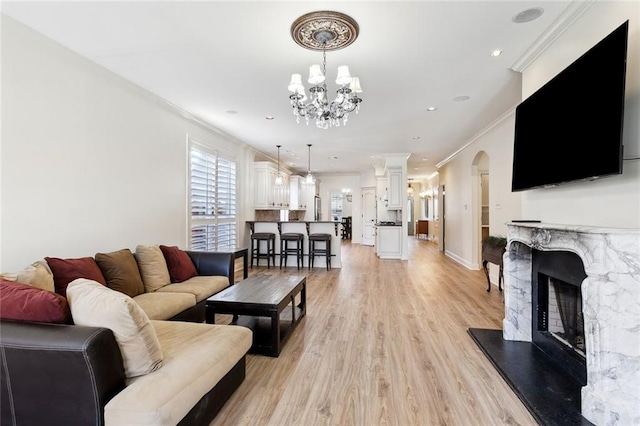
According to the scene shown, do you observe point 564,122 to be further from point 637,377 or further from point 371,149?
point 371,149

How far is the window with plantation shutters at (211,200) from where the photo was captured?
16.2 feet

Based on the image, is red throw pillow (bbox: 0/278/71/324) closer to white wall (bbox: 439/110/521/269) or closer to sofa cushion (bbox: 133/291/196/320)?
sofa cushion (bbox: 133/291/196/320)

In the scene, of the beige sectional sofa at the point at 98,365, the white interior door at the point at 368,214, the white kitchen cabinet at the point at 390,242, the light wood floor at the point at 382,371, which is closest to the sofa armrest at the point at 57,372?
the beige sectional sofa at the point at 98,365

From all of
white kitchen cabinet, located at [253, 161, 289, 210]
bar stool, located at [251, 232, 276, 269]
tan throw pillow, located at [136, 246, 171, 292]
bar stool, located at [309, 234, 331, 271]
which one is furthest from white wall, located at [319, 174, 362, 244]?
tan throw pillow, located at [136, 246, 171, 292]

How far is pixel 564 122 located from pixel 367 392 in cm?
241

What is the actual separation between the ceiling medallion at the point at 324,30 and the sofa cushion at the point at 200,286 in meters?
2.65

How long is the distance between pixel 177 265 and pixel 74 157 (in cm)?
150

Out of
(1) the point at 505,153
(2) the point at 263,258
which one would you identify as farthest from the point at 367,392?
(2) the point at 263,258

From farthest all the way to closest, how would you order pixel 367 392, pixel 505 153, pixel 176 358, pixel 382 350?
1. pixel 505 153
2. pixel 382 350
3. pixel 367 392
4. pixel 176 358

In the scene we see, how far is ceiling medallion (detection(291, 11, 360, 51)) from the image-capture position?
7.58 ft

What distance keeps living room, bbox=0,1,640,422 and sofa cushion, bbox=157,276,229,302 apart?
0.83 m

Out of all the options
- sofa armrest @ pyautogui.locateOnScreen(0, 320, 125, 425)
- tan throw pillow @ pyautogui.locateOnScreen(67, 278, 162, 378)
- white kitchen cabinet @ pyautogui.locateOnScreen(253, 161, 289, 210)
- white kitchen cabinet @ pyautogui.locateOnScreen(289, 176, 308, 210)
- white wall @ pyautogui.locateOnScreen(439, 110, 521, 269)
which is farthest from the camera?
white kitchen cabinet @ pyautogui.locateOnScreen(289, 176, 308, 210)

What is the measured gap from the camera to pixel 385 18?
2340 mm

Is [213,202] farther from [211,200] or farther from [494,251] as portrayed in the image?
[494,251]
